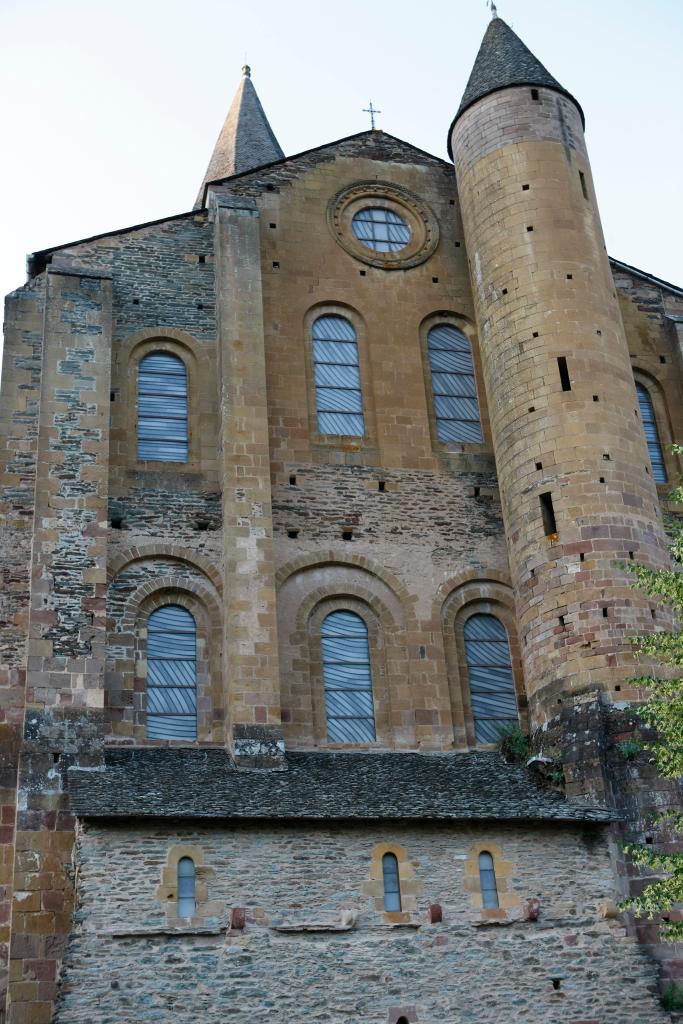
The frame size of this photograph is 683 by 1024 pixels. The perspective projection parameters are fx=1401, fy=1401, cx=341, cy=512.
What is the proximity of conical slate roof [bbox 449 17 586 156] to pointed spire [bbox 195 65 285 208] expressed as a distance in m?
8.70

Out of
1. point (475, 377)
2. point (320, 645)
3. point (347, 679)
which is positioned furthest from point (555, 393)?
point (347, 679)

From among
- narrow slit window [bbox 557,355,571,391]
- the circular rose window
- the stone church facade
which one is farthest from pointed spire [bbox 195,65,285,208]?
narrow slit window [bbox 557,355,571,391]

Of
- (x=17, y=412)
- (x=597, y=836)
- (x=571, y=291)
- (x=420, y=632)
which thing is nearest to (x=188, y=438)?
(x=17, y=412)

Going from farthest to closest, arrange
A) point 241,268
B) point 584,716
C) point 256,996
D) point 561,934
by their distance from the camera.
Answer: point 241,268 < point 584,716 < point 561,934 < point 256,996

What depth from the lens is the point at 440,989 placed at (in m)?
17.8

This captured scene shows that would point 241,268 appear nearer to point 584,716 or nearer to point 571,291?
point 571,291

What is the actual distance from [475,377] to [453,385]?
44 centimetres

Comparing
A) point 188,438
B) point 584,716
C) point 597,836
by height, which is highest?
point 188,438

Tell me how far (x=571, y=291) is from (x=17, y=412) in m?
9.40

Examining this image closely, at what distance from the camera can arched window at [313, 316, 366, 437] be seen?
79.6ft

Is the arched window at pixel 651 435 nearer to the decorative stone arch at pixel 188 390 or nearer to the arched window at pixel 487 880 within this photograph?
the decorative stone arch at pixel 188 390

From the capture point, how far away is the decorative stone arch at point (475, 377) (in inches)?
964

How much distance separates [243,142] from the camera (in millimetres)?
36125

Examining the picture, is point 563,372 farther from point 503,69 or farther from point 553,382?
point 503,69
